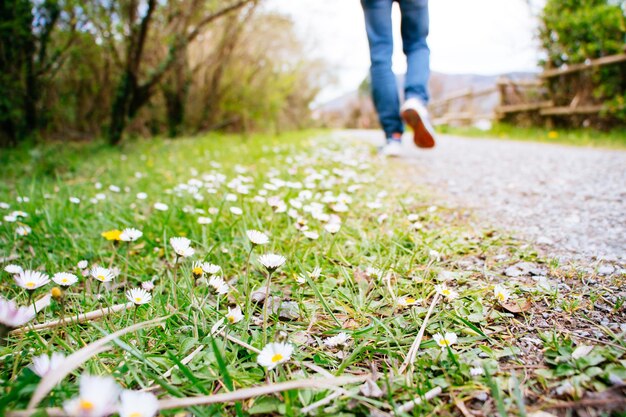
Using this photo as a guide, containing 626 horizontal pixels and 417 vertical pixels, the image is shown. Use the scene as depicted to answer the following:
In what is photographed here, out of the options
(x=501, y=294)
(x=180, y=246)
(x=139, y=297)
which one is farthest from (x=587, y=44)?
(x=139, y=297)

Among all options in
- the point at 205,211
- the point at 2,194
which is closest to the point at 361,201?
the point at 205,211

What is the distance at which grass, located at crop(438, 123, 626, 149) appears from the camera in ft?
14.7

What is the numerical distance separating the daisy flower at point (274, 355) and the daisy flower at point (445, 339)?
0.32 meters

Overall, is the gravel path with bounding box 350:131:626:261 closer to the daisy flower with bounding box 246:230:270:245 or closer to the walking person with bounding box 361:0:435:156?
the walking person with bounding box 361:0:435:156

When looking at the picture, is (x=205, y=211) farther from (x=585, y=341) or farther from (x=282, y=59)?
(x=282, y=59)

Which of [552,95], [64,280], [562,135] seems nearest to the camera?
[64,280]

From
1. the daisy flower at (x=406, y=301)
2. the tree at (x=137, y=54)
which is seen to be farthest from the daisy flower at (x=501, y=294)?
the tree at (x=137, y=54)

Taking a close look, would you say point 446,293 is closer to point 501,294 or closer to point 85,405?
point 501,294

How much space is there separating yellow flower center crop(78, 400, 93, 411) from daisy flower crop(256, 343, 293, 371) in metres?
0.28

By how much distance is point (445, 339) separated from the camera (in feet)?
2.60

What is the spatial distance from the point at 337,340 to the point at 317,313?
6.4 inches

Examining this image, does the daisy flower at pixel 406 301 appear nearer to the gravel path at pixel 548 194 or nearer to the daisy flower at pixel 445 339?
the daisy flower at pixel 445 339

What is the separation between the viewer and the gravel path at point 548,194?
1318 millimetres

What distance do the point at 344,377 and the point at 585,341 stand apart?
51 centimetres
